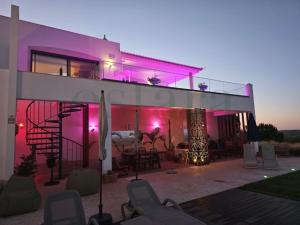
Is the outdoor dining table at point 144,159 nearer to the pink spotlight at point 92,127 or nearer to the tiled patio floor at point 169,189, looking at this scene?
the tiled patio floor at point 169,189

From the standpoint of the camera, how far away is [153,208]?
3.81 metres

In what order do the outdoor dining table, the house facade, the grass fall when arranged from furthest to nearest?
the outdoor dining table, the house facade, the grass

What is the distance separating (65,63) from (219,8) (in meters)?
8.65

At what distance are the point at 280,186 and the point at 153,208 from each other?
4.70 metres

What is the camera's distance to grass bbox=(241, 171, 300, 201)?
5363 millimetres

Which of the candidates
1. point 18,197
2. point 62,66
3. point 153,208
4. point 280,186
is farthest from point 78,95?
point 280,186

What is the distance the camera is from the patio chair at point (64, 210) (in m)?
3.03

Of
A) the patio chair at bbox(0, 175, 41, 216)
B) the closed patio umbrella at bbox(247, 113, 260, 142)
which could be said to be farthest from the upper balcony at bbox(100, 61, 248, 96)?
the patio chair at bbox(0, 175, 41, 216)

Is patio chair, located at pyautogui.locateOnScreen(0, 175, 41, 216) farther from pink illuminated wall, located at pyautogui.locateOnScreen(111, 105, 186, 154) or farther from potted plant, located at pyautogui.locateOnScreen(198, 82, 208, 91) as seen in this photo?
potted plant, located at pyautogui.locateOnScreen(198, 82, 208, 91)

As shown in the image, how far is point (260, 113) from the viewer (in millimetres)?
25047

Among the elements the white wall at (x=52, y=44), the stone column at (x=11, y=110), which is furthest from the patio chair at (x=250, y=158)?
the stone column at (x=11, y=110)

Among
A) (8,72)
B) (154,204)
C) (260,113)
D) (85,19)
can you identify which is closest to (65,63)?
(85,19)

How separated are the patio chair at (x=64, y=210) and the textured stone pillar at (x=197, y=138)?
8605mm

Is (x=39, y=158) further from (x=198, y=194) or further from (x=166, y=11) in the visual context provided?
(x=166, y=11)
